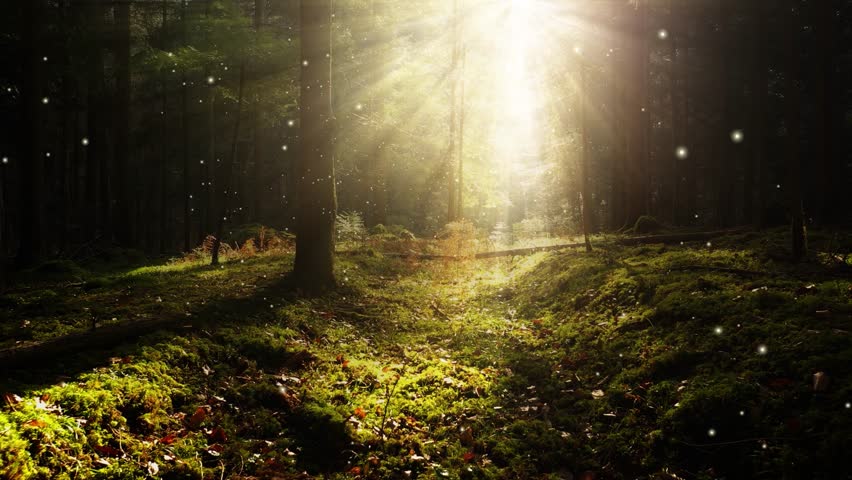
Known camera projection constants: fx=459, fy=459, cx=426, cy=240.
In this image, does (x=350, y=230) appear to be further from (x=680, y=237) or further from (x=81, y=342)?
(x=81, y=342)

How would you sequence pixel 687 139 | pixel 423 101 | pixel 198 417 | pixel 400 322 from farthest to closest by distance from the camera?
pixel 687 139 < pixel 423 101 < pixel 400 322 < pixel 198 417

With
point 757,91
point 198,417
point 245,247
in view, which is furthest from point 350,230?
point 757,91

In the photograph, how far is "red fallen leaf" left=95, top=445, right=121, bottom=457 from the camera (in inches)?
144

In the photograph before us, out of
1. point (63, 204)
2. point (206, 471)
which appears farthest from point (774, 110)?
point (63, 204)

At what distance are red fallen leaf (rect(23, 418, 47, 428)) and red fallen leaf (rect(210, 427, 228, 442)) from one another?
1327 mm

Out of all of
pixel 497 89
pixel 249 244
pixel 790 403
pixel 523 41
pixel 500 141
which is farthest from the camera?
pixel 500 141

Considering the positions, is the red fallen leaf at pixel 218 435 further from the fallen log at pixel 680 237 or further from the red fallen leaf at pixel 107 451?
the fallen log at pixel 680 237

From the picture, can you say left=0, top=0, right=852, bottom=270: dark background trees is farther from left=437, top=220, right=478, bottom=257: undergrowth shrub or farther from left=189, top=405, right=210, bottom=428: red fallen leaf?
left=189, top=405, right=210, bottom=428: red fallen leaf

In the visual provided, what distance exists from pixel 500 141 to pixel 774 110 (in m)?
18.3

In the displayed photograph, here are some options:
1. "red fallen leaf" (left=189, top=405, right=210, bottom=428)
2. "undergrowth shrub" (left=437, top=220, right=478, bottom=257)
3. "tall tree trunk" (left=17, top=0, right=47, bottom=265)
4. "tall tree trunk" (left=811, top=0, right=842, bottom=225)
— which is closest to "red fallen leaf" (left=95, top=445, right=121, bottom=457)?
"red fallen leaf" (left=189, top=405, right=210, bottom=428)

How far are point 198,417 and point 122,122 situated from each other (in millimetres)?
23510

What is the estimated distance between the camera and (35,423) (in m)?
3.43

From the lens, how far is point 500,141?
1174 inches

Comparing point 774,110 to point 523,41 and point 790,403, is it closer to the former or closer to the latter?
point 523,41
